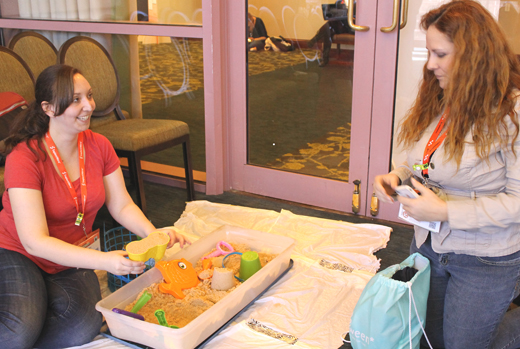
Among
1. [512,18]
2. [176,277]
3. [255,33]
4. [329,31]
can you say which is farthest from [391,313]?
[255,33]

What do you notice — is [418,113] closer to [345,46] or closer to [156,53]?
[345,46]

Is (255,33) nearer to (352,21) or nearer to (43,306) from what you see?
(352,21)

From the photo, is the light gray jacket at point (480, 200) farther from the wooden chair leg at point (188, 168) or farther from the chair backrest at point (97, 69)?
the chair backrest at point (97, 69)

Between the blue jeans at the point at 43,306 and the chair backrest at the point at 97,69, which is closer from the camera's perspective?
the blue jeans at the point at 43,306

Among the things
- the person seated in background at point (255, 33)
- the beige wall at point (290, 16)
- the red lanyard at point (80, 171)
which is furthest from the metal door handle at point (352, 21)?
the red lanyard at point (80, 171)

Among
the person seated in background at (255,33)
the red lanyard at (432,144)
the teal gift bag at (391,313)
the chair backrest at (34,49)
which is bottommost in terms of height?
the teal gift bag at (391,313)

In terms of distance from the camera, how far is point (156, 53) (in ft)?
11.0

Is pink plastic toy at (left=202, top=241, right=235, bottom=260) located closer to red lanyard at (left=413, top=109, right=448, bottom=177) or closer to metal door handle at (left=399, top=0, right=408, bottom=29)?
red lanyard at (left=413, top=109, right=448, bottom=177)

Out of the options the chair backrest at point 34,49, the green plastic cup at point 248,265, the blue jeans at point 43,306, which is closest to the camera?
the blue jeans at point 43,306

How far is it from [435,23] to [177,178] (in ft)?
7.73

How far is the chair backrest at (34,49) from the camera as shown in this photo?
3344 mm

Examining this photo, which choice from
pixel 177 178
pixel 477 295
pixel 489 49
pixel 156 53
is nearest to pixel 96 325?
pixel 477 295

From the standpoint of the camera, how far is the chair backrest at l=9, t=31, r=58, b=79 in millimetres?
3344

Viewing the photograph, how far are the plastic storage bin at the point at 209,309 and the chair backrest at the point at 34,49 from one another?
6.15 ft
